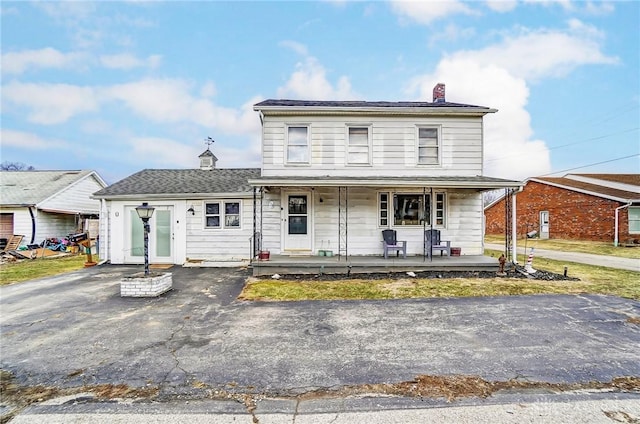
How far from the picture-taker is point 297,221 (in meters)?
10.4

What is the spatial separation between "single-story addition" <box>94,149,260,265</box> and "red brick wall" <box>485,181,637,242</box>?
2253 centimetres

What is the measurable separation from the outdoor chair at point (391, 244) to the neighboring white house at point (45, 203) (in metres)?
14.4

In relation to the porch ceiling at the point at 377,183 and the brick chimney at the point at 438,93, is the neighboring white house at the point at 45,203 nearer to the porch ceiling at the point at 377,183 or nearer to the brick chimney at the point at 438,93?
the porch ceiling at the point at 377,183

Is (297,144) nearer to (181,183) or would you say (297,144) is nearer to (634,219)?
(181,183)

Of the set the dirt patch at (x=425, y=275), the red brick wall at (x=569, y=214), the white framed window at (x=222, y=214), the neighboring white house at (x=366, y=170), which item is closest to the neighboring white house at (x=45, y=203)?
the white framed window at (x=222, y=214)

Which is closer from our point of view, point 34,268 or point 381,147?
point 381,147

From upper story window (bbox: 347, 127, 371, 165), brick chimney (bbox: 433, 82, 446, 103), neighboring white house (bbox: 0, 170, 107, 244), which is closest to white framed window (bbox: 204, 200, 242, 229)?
upper story window (bbox: 347, 127, 371, 165)

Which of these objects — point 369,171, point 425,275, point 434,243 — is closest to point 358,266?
point 425,275

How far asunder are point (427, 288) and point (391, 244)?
8.97 ft

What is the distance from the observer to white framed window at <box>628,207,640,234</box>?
1780 cm

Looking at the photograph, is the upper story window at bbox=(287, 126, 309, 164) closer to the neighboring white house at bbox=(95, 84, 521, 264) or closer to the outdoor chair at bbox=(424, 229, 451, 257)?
the neighboring white house at bbox=(95, 84, 521, 264)

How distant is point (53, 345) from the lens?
4.26 m

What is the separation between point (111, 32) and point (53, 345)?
1462 centimetres

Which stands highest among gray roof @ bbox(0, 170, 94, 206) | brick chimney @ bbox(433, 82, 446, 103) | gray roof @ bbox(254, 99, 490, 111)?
brick chimney @ bbox(433, 82, 446, 103)
